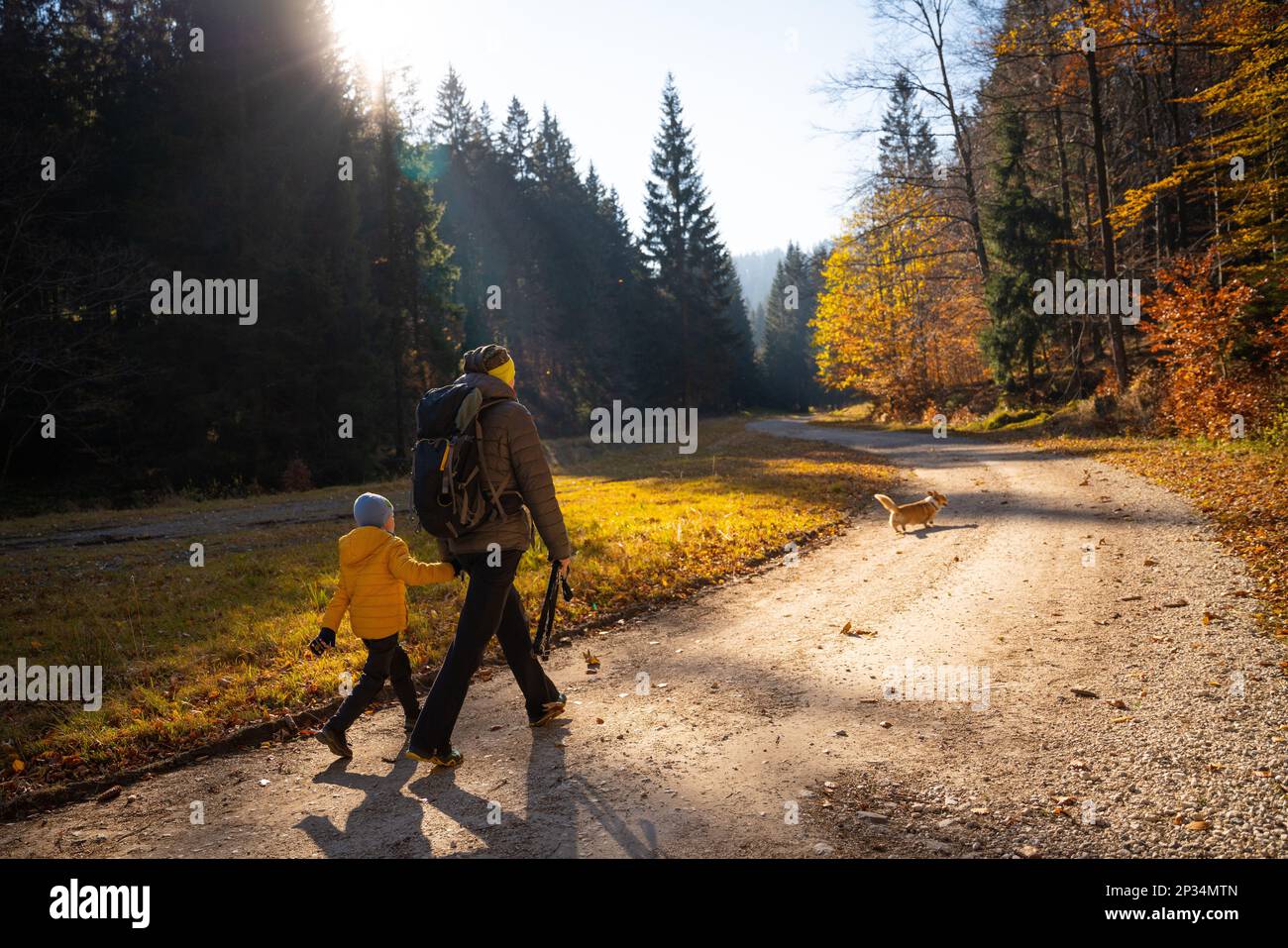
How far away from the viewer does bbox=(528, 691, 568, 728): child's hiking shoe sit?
5.26 m

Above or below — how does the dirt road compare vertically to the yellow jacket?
below

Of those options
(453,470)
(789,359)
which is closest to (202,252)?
(453,470)

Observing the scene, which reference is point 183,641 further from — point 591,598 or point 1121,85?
point 1121,85

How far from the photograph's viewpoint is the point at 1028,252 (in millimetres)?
29938

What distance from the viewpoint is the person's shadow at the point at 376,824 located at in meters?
3.72

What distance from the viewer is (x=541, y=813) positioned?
399 cm

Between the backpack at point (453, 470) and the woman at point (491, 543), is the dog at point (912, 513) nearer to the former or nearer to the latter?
the woman at point (491, 543)

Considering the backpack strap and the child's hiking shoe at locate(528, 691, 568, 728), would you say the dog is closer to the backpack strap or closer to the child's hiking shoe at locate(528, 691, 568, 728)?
the child's hiking shoe at locate(528, 691, 568, 728)

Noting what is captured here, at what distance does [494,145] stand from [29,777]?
221ft

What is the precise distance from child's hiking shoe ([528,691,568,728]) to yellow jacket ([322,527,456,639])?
1186mm

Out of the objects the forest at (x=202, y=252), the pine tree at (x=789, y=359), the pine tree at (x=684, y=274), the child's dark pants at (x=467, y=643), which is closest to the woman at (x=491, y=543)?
the child's dark pants at (x=467, y=643)

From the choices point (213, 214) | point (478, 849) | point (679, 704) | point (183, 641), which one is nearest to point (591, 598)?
point (679, 704)

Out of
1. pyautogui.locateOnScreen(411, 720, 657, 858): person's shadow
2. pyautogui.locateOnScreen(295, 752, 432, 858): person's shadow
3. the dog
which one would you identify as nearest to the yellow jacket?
pyautogui.locateOnScreen(295, 752, 432, 858): person's shadow

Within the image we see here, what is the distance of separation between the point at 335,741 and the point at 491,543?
1.83 metres
